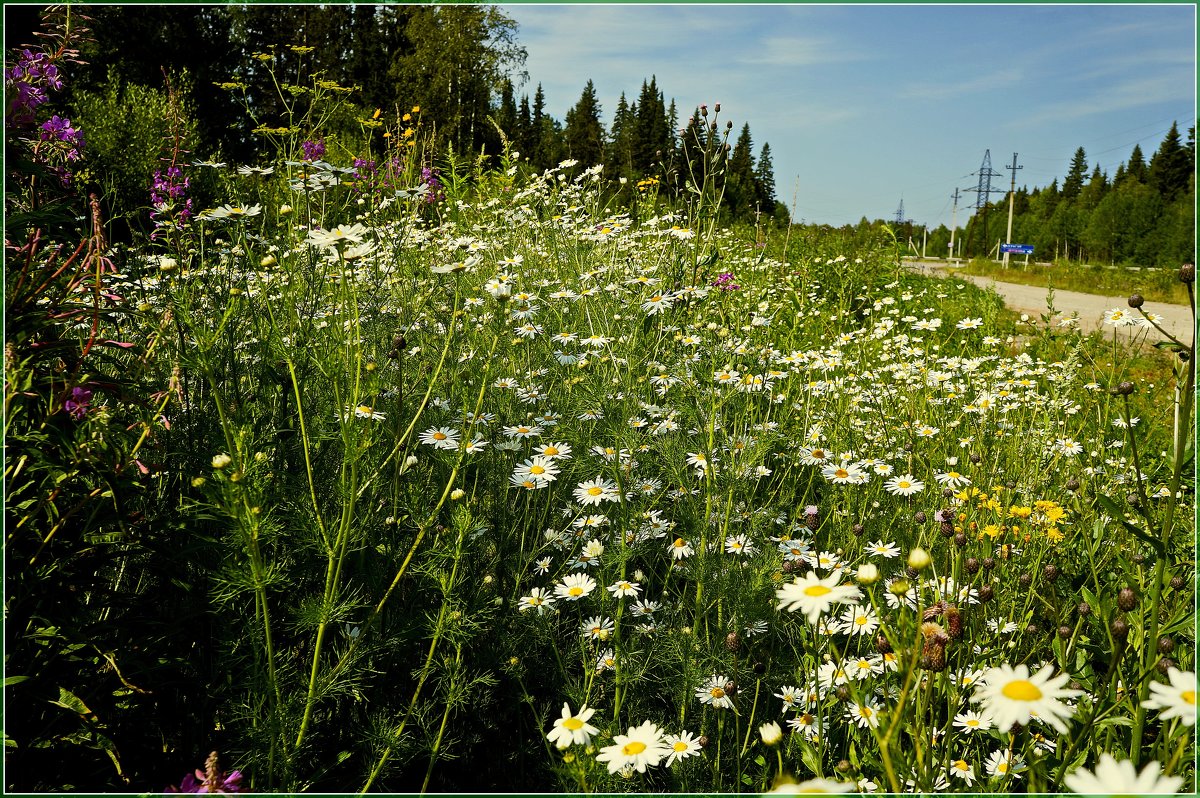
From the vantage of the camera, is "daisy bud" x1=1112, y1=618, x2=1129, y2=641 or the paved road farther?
the paved road

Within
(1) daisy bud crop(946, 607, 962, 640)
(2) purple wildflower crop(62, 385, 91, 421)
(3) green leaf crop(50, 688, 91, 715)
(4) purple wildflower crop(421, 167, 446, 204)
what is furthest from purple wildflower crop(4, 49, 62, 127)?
(4) purple wildflower crop(421, 167, 446, 204)

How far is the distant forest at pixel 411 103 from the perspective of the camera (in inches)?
442

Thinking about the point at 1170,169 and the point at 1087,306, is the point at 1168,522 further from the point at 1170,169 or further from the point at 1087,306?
the point at 1170,169

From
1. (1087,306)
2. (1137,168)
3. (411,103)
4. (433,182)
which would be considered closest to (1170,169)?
(1137,168)

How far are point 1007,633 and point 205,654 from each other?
2.03m

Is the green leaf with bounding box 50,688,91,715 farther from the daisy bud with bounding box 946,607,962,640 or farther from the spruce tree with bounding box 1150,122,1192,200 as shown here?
the spruce tree with bounding box 1150,122,1192,200

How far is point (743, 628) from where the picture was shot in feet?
5.77

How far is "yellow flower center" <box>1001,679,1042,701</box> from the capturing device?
0.76 metres

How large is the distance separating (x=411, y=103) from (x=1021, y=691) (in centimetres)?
2765

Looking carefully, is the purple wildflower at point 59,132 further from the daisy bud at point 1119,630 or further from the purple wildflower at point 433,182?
the purple wildflower at point 433,182

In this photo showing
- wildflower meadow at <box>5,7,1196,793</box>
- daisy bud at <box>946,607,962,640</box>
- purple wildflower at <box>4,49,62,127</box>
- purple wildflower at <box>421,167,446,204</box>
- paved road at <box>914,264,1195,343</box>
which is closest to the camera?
daisy bud at <box>946,607,962,640</box>

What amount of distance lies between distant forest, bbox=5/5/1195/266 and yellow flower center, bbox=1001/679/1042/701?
4.83m

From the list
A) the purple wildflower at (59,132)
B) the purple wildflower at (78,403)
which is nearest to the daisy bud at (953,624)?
the purple wildflower at (78,403)

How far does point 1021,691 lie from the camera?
0.77 m
